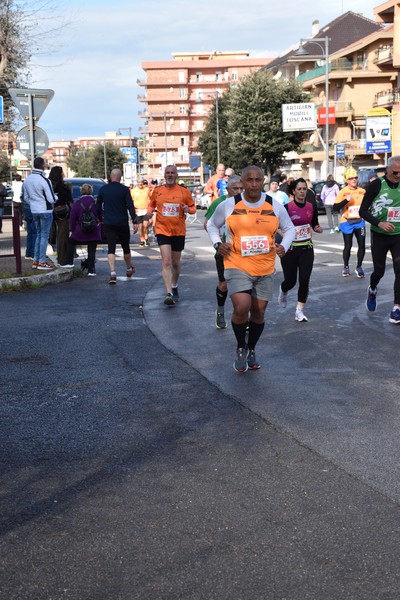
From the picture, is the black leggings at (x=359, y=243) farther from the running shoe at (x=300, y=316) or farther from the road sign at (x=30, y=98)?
the road sign at (x=30, y=98)

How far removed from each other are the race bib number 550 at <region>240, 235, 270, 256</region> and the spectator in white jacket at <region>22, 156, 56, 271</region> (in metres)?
8.35

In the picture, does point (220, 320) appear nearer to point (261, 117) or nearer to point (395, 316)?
point (395, 316)

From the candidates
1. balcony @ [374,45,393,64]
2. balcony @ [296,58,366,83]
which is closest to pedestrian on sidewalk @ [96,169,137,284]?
balcony @ [374,45,393,64]

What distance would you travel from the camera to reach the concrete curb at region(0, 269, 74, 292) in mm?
13711

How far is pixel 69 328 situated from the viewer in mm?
9914

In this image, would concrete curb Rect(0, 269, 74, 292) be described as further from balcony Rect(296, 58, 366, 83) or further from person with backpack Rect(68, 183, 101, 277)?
balcony Rect(296, 58, 366, 83)

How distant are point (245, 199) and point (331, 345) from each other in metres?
2.01

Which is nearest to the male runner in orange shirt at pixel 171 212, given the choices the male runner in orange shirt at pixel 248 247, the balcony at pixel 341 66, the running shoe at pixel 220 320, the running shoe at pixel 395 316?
the running shoe at pixel 220 320

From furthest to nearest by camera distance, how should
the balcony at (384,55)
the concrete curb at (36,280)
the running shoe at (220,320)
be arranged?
the balcony at (384,55)
the concrete curb at (36,280)
the running shoe at (220,320)

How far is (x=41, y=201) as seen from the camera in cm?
1520

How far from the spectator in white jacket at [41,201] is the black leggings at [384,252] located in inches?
260

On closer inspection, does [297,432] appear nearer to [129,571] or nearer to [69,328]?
[129,571]

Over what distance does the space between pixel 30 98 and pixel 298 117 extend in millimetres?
49578

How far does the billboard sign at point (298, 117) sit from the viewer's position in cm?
6319
